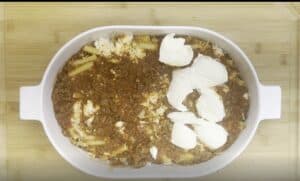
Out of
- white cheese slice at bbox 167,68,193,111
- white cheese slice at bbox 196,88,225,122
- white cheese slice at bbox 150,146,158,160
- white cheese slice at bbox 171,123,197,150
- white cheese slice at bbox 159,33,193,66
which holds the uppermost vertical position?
white cheese slice at bbox 159,33,193,66

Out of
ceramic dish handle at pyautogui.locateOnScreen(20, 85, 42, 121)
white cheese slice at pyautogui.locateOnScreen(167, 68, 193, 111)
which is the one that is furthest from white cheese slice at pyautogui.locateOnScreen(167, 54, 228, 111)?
ceramic dish handle at pyautogui.locateOnScreen(20, 85, 42, 121)

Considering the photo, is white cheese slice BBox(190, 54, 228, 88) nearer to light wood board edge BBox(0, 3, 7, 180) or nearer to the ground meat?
the ground meat

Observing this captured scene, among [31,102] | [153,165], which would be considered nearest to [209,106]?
[153,165]

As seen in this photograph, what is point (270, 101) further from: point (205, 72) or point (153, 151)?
point (153, 151)

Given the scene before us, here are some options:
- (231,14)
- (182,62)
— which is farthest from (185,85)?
(231,14)

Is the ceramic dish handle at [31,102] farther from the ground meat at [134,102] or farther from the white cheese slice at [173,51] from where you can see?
the white cheese slice at [173,51]

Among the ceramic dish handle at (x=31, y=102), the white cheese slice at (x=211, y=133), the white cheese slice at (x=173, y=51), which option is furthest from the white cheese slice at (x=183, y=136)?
the ceramic dish handle at (x=31, y=102)
